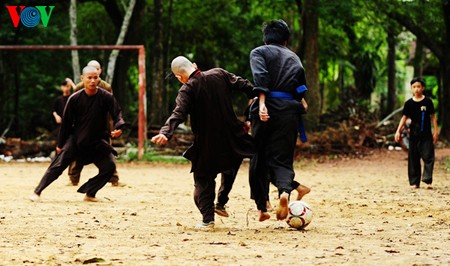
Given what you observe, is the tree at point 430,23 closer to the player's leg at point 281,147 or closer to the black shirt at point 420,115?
the black shirt at point 420,115

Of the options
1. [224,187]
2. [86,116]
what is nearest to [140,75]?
[86,116]

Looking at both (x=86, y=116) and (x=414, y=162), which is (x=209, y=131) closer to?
(x=86, y=116)

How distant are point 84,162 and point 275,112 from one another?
408cm

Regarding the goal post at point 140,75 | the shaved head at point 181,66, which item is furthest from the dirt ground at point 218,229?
the goal post at point 140,75

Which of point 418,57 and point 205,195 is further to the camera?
point 418,57

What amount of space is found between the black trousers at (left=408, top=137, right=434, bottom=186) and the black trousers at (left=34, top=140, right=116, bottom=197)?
4956mm

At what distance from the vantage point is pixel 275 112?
31.5 ft

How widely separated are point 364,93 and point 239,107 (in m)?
6.91

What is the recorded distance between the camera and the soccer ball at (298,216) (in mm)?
9281

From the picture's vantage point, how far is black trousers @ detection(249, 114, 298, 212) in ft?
31.4

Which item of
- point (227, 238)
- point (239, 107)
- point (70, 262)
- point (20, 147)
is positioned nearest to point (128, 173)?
point (20, 147)

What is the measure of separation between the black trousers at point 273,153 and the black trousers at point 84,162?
3420 millimetres

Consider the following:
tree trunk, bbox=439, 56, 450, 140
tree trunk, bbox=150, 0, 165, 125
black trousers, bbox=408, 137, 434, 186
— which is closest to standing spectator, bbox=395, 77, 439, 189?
black trousers, bbox=408, 137, 434, 186

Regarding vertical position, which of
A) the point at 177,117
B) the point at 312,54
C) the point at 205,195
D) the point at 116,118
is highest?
the point at 312,54
